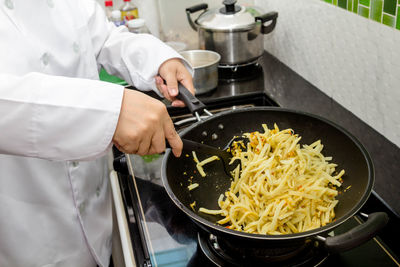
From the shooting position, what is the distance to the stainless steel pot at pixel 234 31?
1.46 m

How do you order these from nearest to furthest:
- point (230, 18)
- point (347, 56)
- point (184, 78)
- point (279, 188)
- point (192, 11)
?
point (279, 188), point (184, 78), point (347, 56), point (230, 18), point (192, 11)

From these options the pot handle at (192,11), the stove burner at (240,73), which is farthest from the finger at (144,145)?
the pot handle at (192,11)

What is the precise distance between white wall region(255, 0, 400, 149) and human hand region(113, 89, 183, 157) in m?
0.63

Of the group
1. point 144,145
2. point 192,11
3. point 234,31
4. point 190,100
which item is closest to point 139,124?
point 144,145

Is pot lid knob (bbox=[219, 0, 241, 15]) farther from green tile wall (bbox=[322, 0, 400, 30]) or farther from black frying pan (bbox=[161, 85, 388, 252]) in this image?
black frying pan (bbox=[161, 85, 388, 252])

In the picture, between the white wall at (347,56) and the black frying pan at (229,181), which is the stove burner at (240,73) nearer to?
the white wall at (347,56)

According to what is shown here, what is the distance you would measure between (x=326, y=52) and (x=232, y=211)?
708 mm

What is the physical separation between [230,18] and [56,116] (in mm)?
971

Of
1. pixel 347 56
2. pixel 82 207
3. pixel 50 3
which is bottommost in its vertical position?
pixel 82 207

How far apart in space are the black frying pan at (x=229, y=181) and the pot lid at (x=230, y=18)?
1.76ft

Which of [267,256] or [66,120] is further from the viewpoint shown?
[267,256]

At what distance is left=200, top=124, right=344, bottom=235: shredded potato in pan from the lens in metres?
0.79

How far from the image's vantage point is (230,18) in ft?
4.83

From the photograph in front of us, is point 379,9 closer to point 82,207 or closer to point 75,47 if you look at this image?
point 75,47
